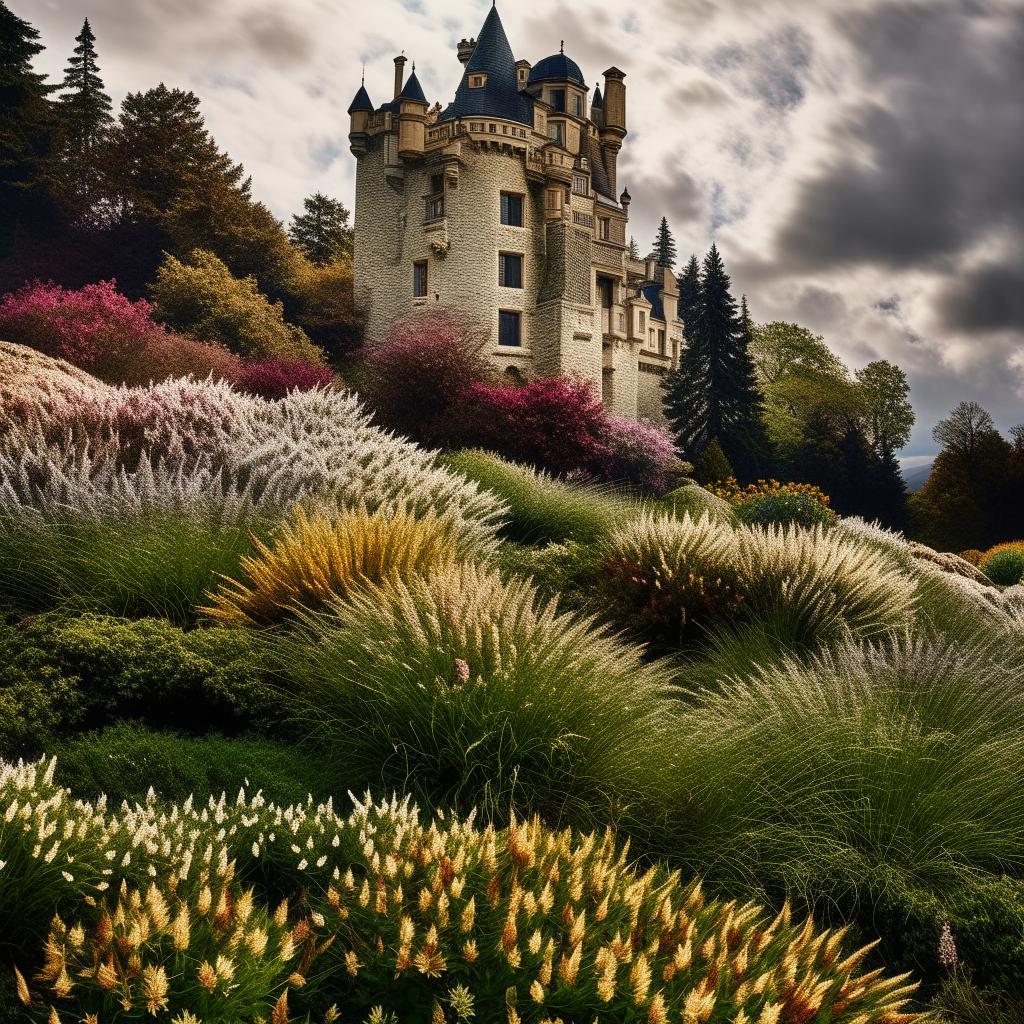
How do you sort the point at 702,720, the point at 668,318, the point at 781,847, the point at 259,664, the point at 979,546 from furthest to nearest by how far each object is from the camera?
the point at 668,318
the point at 979,546
the point at 259,664
the point at 702,720
the point at 781,847

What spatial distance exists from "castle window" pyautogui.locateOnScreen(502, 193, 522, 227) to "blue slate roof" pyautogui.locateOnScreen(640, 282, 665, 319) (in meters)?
16.7

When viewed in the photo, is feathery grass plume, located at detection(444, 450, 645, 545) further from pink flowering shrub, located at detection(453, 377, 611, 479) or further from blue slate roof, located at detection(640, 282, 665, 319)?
blue slate roof, located at detection(640, 282, 665, 319)

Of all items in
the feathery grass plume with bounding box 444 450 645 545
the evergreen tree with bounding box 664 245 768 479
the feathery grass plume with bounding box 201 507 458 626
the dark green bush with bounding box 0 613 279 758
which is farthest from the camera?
the evergreen tree with bounding box 664 245 768 479

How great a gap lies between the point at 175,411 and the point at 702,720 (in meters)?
7.85

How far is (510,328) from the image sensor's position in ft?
128

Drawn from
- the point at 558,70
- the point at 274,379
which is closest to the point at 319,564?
the point at 274,379

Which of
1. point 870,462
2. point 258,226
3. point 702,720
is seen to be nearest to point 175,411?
point 702,720

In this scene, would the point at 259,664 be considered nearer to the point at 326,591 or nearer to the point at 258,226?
the point at 326,591

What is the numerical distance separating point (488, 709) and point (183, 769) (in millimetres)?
1494

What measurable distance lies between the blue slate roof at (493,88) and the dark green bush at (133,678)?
119 feet

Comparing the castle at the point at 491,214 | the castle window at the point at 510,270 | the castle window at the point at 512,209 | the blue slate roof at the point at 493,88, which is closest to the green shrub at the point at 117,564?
the castle at the point at 491,214

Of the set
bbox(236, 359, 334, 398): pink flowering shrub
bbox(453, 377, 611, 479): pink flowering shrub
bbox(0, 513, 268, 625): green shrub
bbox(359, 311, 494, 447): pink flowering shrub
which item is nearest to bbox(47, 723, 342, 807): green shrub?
bbox(0, 513, 268, 625): green shrub

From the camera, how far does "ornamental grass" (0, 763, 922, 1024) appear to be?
2.54 metres

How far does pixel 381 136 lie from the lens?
41625mm
